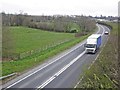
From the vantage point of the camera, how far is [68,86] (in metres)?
25.4

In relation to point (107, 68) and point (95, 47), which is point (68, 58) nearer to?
point (95, 47)

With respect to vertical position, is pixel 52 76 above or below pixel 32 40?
above

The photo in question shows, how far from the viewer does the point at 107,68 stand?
65.6ft

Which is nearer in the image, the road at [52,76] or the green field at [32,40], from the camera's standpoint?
the road at [52,76]

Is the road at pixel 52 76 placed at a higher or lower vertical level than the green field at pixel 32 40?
higher

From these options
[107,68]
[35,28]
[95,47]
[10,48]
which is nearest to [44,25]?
[35,28]

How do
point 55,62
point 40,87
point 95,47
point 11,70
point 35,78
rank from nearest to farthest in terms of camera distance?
point 40,87, point 35,78, point 11,70, point 55,62, point 95,47

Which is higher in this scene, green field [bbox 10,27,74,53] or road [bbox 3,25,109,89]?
road [bbox 3,25,109,89]

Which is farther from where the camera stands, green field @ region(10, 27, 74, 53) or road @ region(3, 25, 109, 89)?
green field @ region(10, 27, 74, 53)

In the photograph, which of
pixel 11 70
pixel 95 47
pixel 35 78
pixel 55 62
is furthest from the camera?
pixel 95 47

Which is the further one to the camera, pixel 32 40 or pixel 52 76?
pixel 32 40

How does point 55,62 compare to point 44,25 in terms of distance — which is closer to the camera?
point 55,62

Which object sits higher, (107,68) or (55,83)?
(107,68)

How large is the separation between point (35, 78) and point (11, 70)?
14.3 ft
